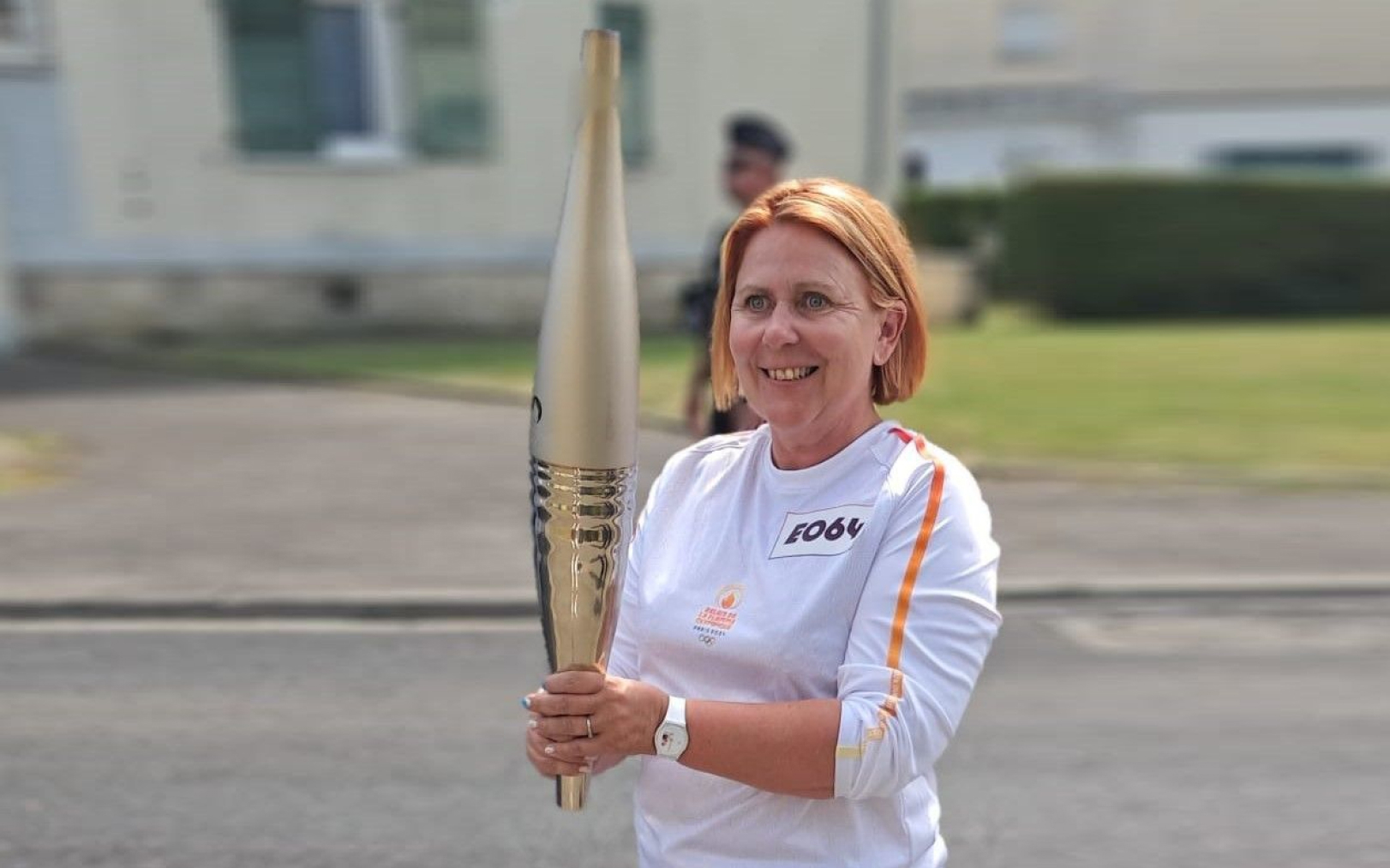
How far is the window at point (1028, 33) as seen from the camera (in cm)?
3695

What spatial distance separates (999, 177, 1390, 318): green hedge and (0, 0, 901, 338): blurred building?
13.8 ft

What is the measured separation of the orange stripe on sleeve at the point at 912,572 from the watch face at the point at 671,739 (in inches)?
10.8

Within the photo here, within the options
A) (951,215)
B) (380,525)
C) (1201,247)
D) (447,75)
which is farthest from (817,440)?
(951,215)

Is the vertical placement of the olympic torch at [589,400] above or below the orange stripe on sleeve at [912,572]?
above

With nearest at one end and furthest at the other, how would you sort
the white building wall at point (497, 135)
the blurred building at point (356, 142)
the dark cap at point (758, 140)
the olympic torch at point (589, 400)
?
the olympic torch at point (589, 400) → the dark cap at point (758, 140) → the blurred building at point (356, 142) → the white building wall at point (497, 135)

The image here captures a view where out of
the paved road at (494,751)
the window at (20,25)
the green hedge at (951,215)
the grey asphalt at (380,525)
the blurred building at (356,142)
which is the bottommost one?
the green hedge at (951,215)

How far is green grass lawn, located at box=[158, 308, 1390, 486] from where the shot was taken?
10.4 m

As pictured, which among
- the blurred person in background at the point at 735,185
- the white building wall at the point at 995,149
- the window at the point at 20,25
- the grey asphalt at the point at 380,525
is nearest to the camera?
the blurred person in background at the point at 735,185

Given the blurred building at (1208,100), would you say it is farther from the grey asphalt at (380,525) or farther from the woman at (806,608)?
the woman at (806,608)

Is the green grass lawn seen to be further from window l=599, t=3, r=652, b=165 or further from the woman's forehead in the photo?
the woman's forehead

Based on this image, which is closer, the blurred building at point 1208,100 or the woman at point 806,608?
the woman at point 806,608

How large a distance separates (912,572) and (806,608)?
5.7 inches

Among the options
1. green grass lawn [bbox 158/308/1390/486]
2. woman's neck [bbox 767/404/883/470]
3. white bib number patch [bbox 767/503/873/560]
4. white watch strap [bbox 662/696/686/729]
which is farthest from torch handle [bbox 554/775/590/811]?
green grass lawn [bbox 158/308/1390/486]

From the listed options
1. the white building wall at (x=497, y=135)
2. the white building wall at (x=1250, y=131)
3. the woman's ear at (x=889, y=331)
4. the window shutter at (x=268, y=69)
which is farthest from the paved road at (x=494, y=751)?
the white building wall at (x=1250, y=131)
